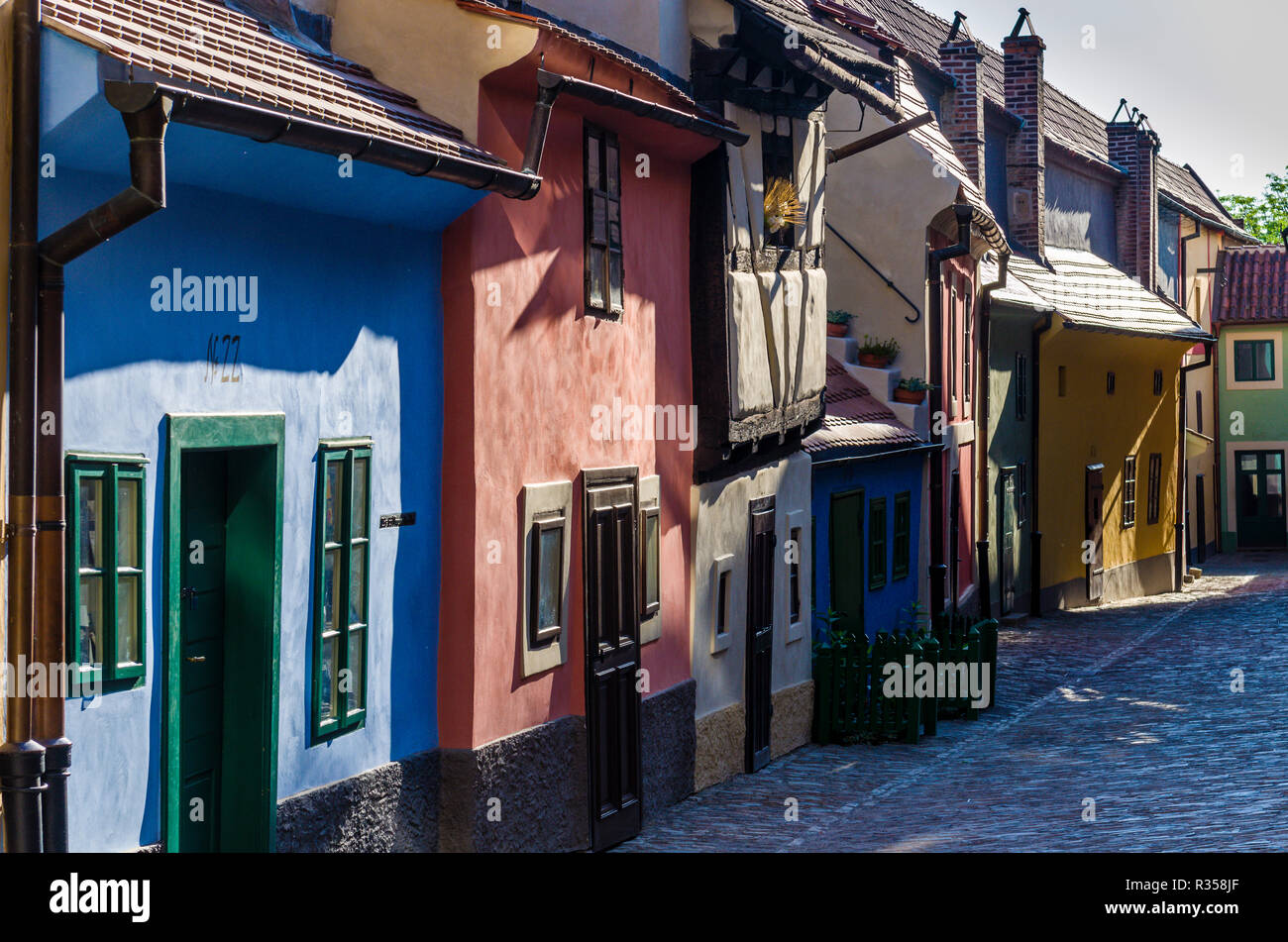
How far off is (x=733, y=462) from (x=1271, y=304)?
37026 mm

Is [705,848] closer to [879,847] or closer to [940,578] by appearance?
[879,847]

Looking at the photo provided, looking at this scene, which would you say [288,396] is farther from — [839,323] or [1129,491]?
[1129,491]

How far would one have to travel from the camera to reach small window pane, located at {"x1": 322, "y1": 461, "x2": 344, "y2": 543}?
8742 mm

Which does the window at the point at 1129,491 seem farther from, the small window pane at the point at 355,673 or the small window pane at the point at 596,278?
the small window pane at the point at 355,673

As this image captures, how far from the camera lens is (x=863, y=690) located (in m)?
16.8

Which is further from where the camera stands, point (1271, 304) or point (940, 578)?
point (1271, 304)

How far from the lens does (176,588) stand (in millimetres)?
7422

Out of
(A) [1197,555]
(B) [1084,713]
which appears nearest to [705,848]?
(B) [1084,713]

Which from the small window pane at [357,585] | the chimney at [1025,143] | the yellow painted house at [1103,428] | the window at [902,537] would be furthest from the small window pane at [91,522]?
the chimney at [1025,143]

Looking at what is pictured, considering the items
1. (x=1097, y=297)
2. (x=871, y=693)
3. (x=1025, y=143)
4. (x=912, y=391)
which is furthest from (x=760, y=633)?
(x=1097, y=297)

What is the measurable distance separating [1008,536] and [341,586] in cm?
2060

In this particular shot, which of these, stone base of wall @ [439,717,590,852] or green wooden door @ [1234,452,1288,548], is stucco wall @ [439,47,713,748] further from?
green wooden door @ [1234,452,1288,548]
